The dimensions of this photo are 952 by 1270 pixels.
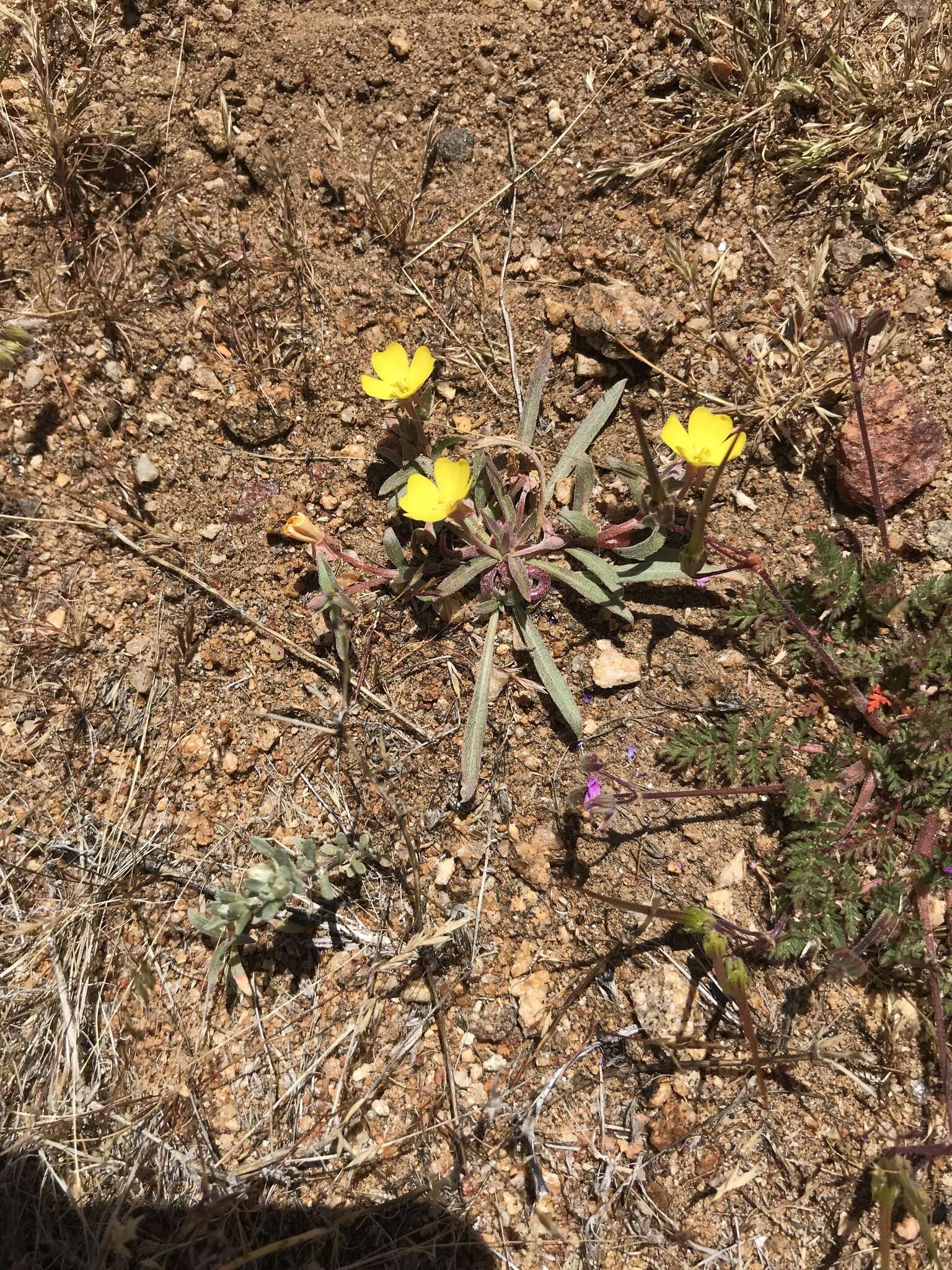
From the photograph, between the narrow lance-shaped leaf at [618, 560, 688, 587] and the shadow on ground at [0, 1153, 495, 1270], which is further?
the narrow lance-shaped leaf at [618, 560, 688, 587]

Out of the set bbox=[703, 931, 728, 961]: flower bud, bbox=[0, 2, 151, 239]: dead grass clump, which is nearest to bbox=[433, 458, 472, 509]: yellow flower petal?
bbox=[703, 931, 728, 961]: flower bud

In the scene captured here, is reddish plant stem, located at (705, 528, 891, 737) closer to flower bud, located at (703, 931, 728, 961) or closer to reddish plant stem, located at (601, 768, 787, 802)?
reddish plant stem, located at (601, 768, 787, 802)

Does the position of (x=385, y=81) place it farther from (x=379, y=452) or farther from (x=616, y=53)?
(x=379, y=452)

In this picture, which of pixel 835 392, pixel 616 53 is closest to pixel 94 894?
pixel 835 392

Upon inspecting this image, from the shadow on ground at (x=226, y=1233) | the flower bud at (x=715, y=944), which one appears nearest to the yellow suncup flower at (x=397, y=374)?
the flower bud at (x=715, y=944)

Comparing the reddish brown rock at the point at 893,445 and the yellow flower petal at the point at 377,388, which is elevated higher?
the reddish brown rock at the point at 893,445

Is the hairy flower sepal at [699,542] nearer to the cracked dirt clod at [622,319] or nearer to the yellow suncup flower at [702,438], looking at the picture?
the yellow suncup flower at [702,438]
